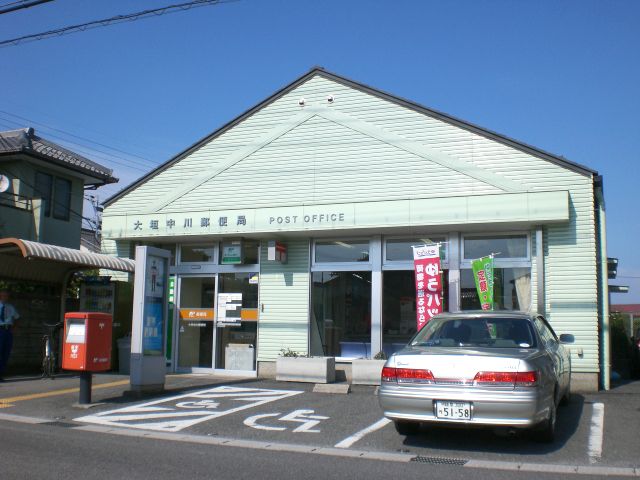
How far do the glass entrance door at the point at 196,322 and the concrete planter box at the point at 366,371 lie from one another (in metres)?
3.96

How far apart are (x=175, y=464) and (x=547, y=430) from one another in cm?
423

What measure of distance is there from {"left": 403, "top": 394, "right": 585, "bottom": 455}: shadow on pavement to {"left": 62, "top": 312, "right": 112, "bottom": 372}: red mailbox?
527cm

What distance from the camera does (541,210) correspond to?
12.2 metres

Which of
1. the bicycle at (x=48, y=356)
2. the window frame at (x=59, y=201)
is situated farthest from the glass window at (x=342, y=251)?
the window frame at (x=59, y=201)

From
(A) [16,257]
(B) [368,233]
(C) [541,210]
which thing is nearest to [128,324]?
(A) [16,257]

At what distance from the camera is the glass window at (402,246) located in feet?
44.9

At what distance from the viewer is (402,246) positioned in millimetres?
13836

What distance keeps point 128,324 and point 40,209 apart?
660 centimetres

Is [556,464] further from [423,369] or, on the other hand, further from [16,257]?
[16,257]

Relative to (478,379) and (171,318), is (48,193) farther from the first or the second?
(478,379)

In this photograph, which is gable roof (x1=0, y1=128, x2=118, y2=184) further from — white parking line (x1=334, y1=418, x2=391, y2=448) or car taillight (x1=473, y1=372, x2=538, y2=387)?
car taillight (x1=473, y1=372, x2=538, y2=387)

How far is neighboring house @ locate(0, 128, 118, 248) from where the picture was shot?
1959cm

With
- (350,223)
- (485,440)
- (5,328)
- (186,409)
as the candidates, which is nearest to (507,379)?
A: (485,440)

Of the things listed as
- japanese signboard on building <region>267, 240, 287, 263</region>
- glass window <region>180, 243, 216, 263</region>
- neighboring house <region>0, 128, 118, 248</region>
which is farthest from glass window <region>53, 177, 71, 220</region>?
japanese signboard on building <region>267, 240, 287, 263</region>
